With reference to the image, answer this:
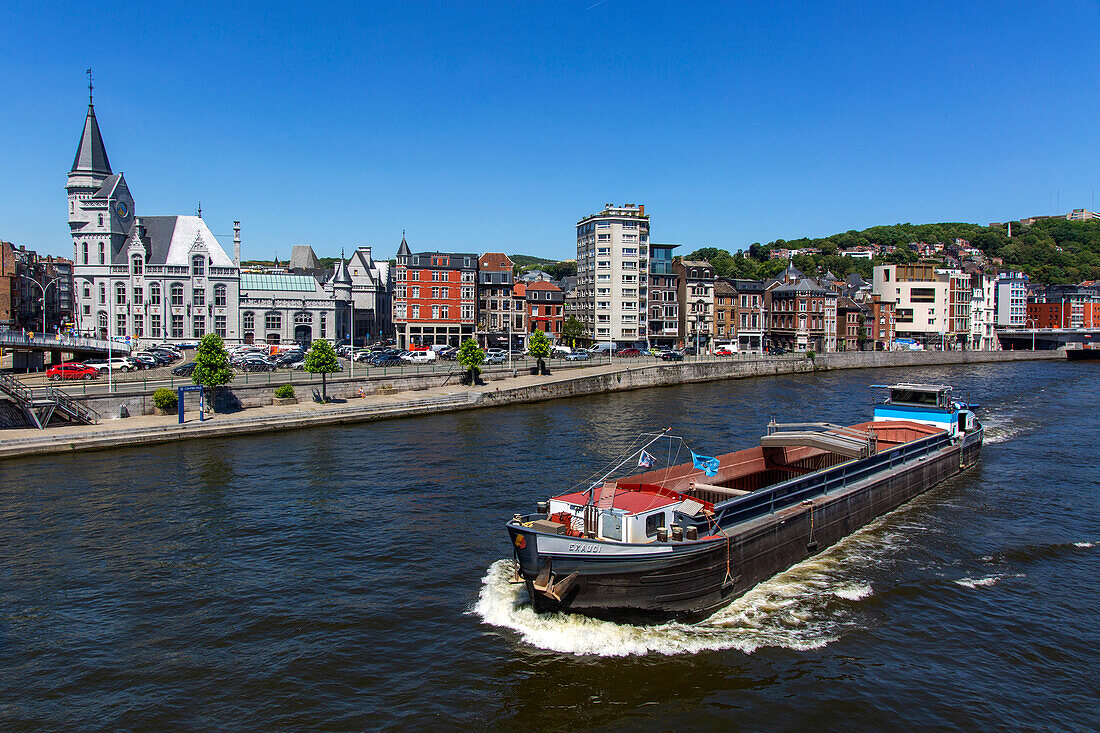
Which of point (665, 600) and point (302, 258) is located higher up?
point (302, 258)

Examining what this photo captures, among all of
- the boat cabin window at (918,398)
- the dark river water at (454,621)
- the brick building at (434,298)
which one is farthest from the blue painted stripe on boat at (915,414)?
the brick building at (434,298)

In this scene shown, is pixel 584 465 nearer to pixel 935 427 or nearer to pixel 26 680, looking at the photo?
pixel 935 427

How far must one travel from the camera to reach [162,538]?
24453 millimetres

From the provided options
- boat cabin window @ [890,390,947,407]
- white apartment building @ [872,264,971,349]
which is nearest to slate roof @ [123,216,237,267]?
boat cabin window @ [890,390,947,407]

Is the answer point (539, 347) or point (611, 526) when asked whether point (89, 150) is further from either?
point (611, 526)

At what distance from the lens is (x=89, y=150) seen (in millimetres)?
86250

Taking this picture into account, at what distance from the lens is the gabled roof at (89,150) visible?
85.9 meters

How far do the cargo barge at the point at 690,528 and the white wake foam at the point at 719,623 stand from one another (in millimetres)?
369

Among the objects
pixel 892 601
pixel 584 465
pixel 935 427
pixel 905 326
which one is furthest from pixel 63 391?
pixel 905 326

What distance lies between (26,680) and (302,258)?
121m

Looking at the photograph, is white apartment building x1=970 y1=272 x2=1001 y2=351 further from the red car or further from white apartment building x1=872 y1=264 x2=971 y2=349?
the red car

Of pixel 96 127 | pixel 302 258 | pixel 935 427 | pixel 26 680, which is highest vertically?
pixel 96 127

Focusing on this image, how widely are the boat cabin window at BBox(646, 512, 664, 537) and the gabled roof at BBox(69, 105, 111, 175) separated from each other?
306 ft

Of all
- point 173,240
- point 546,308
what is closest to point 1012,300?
point 546,308
